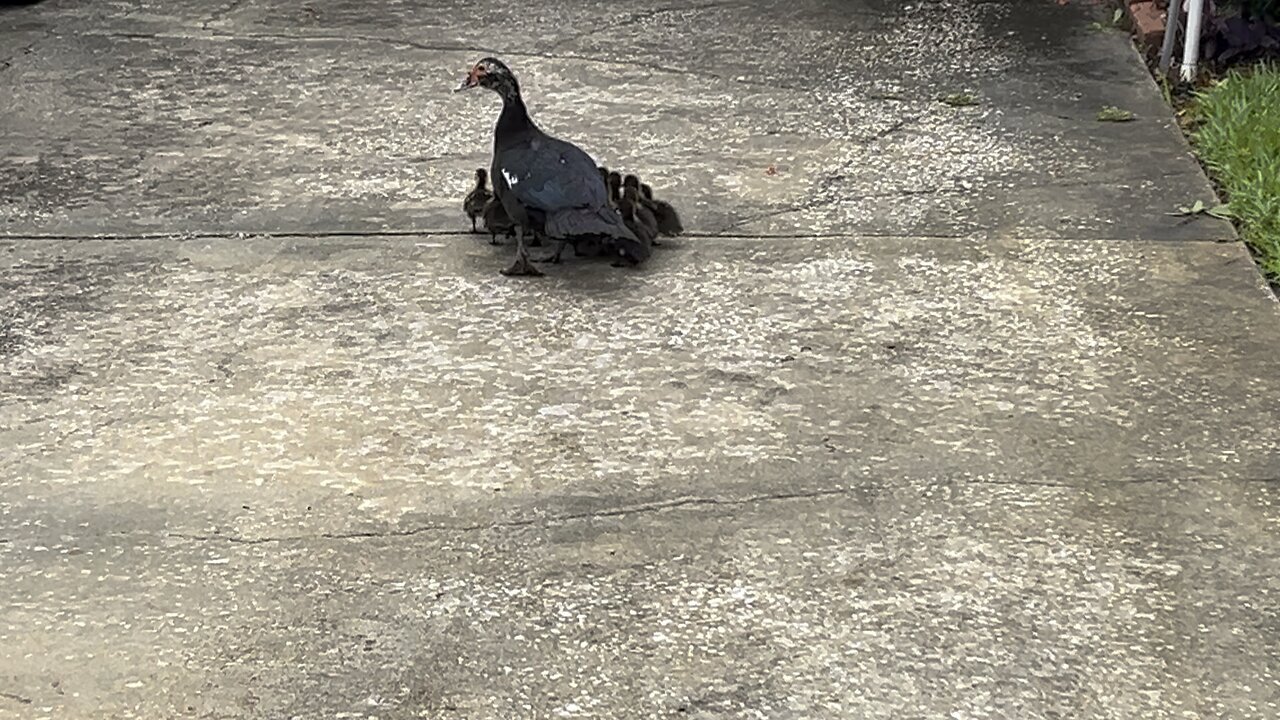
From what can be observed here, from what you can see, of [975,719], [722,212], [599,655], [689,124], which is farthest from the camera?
[689,124]

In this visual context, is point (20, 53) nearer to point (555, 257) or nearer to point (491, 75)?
point (491, 75)

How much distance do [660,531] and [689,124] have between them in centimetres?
274

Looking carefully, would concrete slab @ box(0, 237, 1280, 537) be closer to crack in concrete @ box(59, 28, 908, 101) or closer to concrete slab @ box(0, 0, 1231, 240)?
concrete slab @ box(0, 0, 1231, 240)

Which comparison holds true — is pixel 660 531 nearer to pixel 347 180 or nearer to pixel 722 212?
pixel 722 212

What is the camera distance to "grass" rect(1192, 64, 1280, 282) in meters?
4.80

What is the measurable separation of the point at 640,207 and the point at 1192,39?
2.46m

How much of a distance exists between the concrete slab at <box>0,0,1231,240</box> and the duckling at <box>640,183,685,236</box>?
0.52 feet

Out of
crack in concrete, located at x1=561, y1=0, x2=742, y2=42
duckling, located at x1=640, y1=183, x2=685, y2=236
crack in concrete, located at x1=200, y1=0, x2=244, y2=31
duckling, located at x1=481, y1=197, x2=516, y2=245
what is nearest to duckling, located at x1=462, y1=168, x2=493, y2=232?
duckling, located at x1=481, y1=197, x2=516, y2=245

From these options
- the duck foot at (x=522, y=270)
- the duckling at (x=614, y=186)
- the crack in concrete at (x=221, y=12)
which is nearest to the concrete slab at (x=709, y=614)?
the duck foot at (x=522, y=270)

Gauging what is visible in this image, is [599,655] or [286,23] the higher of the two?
[286,23]

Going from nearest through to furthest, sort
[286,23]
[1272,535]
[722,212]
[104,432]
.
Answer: [1272,535] → [104,432] → [722,212] → [286,23]

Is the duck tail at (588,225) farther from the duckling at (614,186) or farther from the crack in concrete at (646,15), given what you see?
the crack in concrete at (646,15)

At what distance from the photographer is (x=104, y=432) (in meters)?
3.86

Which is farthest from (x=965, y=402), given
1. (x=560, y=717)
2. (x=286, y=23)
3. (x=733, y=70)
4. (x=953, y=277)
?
(x=286, y=23)
